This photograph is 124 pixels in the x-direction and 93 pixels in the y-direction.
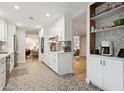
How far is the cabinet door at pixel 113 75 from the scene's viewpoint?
2187 mm

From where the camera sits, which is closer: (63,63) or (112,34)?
(112,34)

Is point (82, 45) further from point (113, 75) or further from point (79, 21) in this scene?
point (113, 75)

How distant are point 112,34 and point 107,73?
1040 mm

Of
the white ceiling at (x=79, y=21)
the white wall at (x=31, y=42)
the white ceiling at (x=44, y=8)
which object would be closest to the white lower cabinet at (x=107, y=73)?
the white ceiling at (x=44, y=8)

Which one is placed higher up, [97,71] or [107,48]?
[107,48]

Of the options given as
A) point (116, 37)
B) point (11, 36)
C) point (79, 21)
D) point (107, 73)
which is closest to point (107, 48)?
point (116, 37)

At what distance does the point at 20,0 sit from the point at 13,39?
138 inches

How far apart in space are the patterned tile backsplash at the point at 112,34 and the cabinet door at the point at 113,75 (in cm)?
50

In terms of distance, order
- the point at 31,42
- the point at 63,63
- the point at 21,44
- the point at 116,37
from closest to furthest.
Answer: the point at 116,37 < the point at 63,63 < the point at 21,44 < the point at 31,42

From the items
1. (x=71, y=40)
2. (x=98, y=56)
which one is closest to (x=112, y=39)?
(x=98, y=56)

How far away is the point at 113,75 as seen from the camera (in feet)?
7.70

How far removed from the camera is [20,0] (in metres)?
3.04

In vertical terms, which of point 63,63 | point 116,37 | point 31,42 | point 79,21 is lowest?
point 63,63

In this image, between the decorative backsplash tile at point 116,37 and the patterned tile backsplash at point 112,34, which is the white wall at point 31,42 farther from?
the decorative backsplash tile at point 116,37
